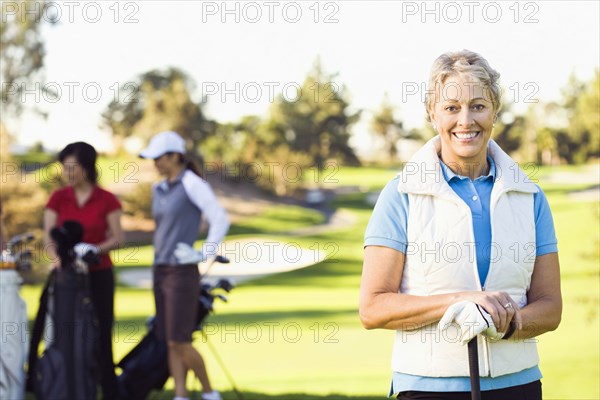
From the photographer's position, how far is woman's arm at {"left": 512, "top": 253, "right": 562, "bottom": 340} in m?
2.00

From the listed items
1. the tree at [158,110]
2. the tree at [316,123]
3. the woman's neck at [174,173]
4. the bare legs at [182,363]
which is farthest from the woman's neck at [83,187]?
the tree at [158,110]

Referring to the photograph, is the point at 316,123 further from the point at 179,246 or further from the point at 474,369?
the point at 474,369

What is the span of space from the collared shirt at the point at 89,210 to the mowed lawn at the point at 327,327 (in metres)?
1.17

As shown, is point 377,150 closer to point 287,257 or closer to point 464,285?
point 287,257

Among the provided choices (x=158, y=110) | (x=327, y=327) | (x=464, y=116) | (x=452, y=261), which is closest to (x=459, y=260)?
(x=452, y=261)

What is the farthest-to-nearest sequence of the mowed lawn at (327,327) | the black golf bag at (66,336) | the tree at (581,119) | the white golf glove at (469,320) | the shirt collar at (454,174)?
1. the tree at (581,119)
2. the mowed lawn at (327,327)
3. the black golf bag at (66,336)
4. the shirt collar at (454,174)
5. the white golf glove at (469,320)

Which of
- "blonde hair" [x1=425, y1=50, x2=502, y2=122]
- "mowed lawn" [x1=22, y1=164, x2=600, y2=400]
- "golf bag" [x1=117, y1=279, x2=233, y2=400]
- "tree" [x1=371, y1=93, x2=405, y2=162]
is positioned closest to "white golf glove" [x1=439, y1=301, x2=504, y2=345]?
"blonde hair" [x1=425, y1=50, x2=502, y2=122]

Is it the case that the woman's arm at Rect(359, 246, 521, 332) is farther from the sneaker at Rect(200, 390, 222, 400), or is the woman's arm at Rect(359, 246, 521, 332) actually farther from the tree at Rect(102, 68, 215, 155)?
the tree at Rect(102, 68, 215, 155)

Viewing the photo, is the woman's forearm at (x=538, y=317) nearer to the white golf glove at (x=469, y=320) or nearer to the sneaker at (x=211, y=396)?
the white golf glove at (x=469, y=320)

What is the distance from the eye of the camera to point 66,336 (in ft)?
16.2

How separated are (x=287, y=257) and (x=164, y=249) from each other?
11747 mm

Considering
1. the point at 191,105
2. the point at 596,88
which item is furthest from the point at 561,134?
the point at 191,105

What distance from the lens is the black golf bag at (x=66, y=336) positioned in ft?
16.2

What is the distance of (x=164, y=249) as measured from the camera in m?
5.46
